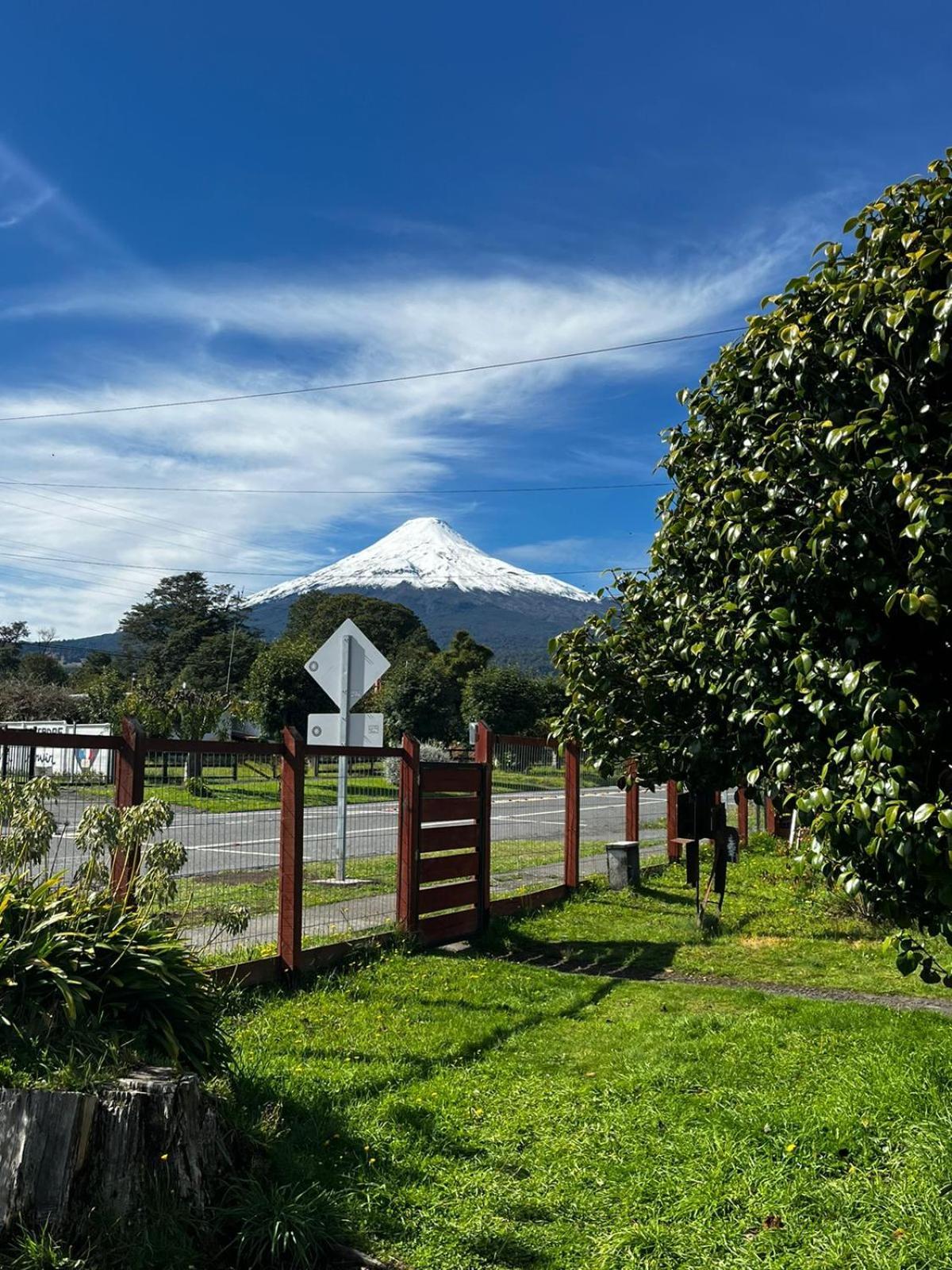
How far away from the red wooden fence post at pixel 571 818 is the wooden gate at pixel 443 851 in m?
1.98

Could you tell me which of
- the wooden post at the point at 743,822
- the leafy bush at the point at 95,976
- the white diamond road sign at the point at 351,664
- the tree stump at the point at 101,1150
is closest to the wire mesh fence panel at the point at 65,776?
the leafy bush at the point at 95,976

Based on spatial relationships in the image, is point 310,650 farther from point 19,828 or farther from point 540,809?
point 19,828

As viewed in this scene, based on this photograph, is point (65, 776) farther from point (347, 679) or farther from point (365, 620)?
point (365, 620)

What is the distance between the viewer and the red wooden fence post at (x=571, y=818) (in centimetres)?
1146

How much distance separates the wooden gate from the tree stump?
15.8 ft

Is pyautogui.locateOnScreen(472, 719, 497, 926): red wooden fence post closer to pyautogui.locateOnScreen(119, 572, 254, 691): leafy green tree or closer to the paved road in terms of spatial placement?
the paved road

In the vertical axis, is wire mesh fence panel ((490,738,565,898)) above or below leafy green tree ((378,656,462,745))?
below

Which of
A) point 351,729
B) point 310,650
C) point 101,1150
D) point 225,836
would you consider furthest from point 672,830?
point 310,650

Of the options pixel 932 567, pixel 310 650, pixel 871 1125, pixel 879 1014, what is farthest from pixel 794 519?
pixel 310 650

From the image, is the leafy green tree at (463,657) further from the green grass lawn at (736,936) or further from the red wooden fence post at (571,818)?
the green grass lawn at (736,936)

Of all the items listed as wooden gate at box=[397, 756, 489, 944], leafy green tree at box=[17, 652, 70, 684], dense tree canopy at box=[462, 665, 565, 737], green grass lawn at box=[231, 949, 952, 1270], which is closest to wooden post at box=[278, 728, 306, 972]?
green grass lawn at box=[231, 949, 952, 1270]

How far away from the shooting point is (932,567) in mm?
3074

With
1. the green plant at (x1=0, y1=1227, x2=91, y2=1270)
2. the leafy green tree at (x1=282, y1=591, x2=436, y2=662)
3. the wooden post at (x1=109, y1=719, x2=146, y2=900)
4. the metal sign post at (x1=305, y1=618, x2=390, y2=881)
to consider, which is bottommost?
the green plant at (x1=0, y1=1227, x2=91, y2=1270)

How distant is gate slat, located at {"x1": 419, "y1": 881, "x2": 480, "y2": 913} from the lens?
864cm
